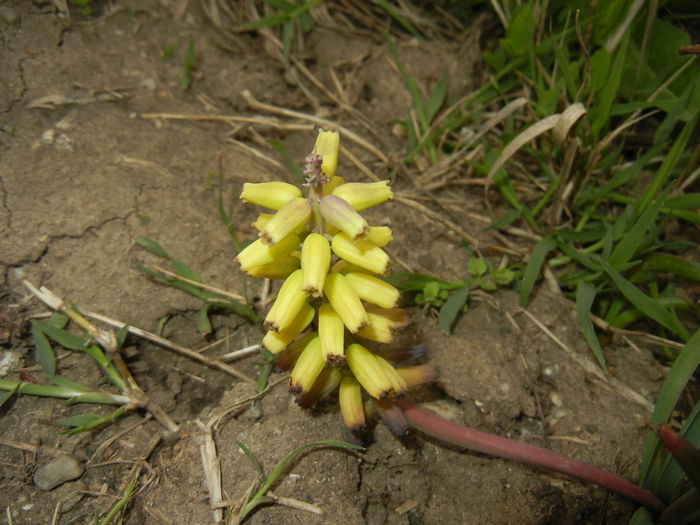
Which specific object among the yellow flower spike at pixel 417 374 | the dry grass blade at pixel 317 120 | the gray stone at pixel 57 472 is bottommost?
the gray stone at pixel 57 472

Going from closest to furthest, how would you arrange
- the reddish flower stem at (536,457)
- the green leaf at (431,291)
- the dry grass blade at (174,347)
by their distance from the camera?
1. the reddish flower stem at (536,457)
2. the dry grass blade at (174,347)
3. the green leaf at (431,291)

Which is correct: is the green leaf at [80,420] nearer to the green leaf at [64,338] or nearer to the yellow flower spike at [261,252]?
the green leaf at [64,338]

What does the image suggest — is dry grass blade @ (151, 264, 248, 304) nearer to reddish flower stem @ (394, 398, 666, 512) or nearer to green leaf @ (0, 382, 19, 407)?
green leaf @ (0, 382, 19, 407)

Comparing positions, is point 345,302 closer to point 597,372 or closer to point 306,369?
point 306,369

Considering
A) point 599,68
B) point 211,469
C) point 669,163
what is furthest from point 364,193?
point 599,68

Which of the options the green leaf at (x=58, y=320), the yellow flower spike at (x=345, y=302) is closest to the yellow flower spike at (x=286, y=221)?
the yellow flower spike at (x=345, y=302)

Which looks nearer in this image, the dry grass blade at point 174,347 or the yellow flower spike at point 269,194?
the yellow flower spike at point 269,194
